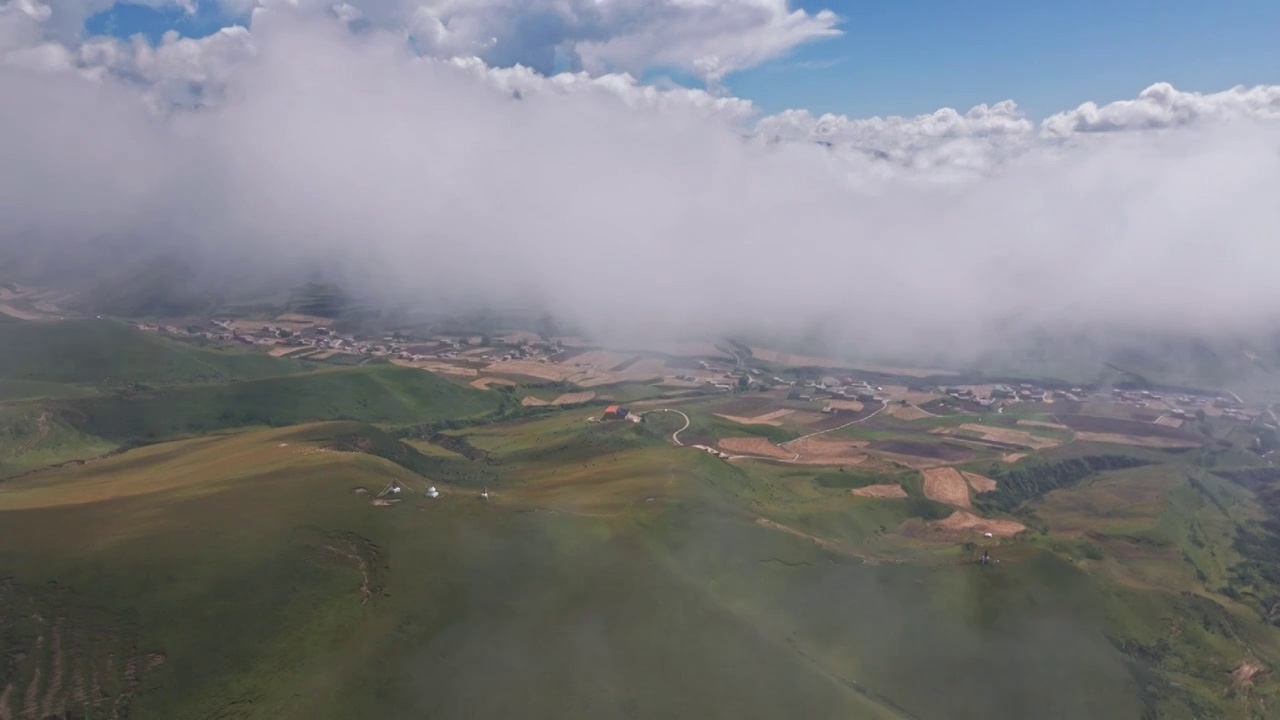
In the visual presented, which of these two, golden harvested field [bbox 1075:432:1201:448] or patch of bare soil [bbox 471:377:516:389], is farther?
patch of bare soil [bbox 471:377:516:389]

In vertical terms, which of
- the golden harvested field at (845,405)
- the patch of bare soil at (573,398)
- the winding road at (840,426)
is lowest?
the winding road at (840,426)

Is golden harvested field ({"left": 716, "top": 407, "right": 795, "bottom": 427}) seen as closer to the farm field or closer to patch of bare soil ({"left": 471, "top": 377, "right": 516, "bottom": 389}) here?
the farm field

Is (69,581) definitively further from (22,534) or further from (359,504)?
(359,504)

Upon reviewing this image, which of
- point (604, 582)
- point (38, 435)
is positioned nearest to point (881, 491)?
point (604, 582)

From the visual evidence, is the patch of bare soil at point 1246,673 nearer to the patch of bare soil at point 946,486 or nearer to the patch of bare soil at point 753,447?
the patch of bare soil at point 946,486

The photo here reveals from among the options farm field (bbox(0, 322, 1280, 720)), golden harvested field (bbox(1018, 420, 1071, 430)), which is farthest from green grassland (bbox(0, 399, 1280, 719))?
golden harvested field (bbox(1018, 420, 1071, 430))

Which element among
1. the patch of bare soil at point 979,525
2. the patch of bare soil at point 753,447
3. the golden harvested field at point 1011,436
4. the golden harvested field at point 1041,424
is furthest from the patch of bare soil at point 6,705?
the golden harvested field at point 1041,424

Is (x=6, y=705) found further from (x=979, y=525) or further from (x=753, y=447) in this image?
(x=753, y=447)
